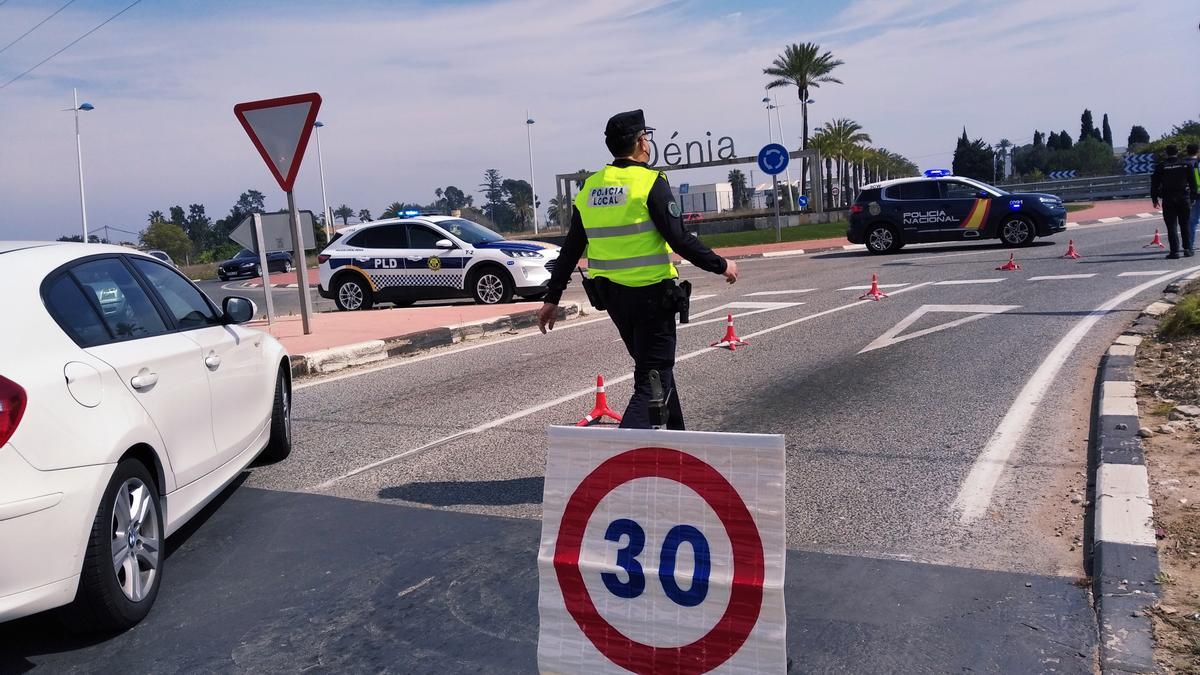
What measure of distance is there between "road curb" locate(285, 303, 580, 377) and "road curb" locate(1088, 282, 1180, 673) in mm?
7312

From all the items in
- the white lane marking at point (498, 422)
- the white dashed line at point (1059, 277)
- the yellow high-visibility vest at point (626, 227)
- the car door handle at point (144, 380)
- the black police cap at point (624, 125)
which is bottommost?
the white lane marking at point (498, 422)

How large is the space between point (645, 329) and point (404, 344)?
7521mm

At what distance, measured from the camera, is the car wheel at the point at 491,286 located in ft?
54.2

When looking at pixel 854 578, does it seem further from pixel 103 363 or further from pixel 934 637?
pixel 103 363

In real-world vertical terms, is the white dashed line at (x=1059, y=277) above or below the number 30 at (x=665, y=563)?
below

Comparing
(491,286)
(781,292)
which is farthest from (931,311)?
(491,286)

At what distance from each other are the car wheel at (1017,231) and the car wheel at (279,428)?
1828 cm

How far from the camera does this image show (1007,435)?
20.6ft

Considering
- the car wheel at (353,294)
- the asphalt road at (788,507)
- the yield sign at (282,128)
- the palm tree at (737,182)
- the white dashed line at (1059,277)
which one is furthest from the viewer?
the palm tree at (737,182)

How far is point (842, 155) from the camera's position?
7394cm

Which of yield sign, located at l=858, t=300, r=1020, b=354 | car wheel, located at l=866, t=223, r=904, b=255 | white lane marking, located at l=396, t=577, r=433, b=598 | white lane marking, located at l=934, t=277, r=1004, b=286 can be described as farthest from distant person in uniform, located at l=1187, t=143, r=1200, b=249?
white lane marking, located at l=396, t=577, r=433, b=598

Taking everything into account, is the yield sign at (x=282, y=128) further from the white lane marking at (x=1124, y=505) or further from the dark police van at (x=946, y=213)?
the dark police van at (x=946, y=213)

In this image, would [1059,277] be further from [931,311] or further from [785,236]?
[785,236]

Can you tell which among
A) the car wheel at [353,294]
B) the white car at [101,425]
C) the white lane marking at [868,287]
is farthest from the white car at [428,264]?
the white car at [101,425]
